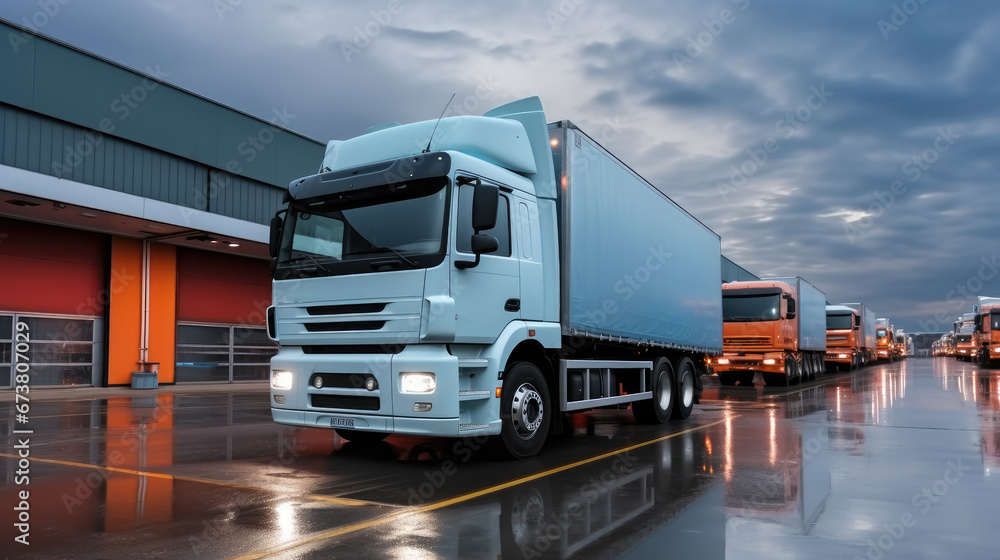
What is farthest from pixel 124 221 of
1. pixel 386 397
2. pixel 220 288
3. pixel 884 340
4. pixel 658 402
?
pixel 884 340

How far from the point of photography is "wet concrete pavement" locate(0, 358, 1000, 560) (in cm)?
481

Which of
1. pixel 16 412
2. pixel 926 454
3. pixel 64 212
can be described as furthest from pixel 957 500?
pixel 64 212

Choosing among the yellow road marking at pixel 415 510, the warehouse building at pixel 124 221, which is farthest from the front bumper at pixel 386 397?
the warehouse building at pixel 124 221

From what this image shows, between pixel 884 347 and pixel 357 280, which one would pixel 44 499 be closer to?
pixel 357 280

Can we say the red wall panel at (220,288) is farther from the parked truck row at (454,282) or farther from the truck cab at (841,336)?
the truck cab at (841,336)

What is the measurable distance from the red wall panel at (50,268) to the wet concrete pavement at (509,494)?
33.7 ft

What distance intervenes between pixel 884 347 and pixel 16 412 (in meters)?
68.7

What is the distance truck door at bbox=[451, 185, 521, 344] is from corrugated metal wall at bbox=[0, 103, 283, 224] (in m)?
17.2

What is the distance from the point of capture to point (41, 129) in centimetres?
2011

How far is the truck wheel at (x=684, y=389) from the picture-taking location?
43.5ft

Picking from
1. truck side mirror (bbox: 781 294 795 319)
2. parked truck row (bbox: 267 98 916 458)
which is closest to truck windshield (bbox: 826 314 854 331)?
truck side mirror (bbox: 781 294 795 319)

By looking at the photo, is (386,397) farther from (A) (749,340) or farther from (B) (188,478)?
(A) (749,340)

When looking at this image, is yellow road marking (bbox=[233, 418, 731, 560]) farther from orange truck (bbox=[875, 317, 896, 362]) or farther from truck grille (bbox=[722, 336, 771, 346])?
orange truck (bbox=[875, 317, 896, 362])

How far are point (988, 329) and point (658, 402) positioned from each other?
117ft
